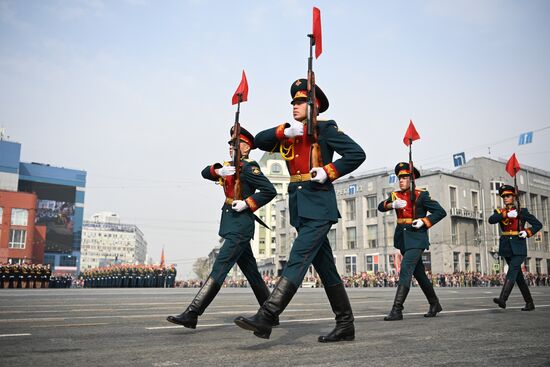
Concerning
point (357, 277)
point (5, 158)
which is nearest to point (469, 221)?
point (357, 277)

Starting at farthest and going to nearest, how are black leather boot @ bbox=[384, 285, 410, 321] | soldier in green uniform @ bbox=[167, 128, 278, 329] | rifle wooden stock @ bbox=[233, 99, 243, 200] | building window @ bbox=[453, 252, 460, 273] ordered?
building window @ bbox=[453, 252, 460, 273]
black leather boot @ bbox=[384, 285, 410, 321]
rifle wooden stock @ bbox=[233, 99, 243, 200]
soldier in green uniform @ bbox=[167, 128, 278, 329]

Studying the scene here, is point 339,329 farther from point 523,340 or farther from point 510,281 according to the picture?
point 510,281

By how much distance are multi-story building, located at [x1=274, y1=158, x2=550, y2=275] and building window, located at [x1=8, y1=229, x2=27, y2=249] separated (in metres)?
47.4

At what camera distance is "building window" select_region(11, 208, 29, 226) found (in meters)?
77.2

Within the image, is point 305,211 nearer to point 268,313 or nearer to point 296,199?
point 296,199

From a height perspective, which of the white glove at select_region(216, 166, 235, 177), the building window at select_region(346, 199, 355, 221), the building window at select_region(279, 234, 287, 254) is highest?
the building window at select_region(346, 199, 355, 221)

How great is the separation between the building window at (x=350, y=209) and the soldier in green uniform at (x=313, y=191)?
5889 cm

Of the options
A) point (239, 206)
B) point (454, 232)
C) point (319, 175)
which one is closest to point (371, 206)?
point (454, 232)

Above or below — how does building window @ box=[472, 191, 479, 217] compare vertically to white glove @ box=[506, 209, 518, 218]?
above

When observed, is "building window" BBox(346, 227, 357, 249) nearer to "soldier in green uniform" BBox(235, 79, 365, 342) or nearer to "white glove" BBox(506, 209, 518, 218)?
"white glove" BBox(506, 209, 518, 218)

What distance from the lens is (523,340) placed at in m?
4.73

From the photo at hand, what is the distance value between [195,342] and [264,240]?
304 feet

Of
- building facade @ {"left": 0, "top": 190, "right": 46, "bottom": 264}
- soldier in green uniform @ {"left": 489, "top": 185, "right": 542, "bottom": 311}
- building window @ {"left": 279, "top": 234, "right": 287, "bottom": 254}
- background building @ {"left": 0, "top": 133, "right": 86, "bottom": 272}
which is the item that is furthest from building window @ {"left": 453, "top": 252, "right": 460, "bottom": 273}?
background building @ {"left": 0, "top": 133, "right": 86, "bottom": 272}

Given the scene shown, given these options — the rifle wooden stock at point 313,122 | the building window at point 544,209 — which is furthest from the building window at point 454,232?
the rifle wooden stock at point 313,122
